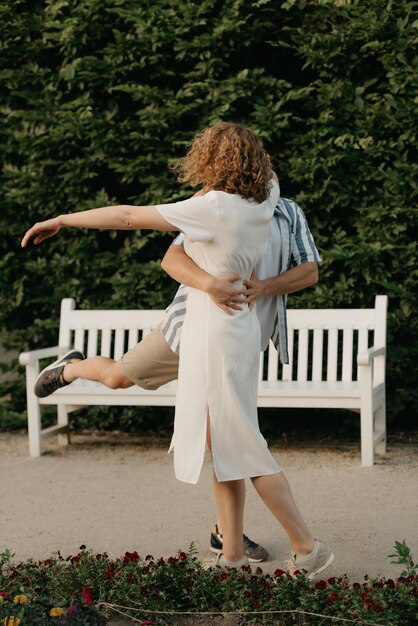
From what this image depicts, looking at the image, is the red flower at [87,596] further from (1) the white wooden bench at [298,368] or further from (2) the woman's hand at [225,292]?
(1) the white wooden bench at [298,368]

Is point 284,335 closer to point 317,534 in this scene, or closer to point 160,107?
point 317,534

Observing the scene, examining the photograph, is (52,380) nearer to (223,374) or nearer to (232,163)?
(223,374)

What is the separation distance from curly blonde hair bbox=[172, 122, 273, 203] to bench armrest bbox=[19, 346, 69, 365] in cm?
323

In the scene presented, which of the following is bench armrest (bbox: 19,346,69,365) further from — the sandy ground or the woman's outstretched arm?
the woman's outstretched arm

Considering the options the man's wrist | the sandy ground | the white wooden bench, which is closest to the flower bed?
the sandy ground

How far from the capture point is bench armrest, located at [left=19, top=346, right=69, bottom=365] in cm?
691

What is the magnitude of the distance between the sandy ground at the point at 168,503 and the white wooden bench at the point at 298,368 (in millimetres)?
293

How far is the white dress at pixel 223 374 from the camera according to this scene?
3930mm

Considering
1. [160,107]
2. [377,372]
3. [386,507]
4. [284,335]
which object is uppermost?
[160,107]

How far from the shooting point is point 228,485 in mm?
4129

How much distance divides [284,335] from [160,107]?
3.54 m

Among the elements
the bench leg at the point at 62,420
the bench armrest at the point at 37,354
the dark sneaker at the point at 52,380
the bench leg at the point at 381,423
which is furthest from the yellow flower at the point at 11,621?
the bench leg at the point at 62,420

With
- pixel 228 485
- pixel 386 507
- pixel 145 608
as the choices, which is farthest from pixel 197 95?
pixel 145 608

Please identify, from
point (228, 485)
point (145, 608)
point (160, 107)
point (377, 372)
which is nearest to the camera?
point (145, 608)
